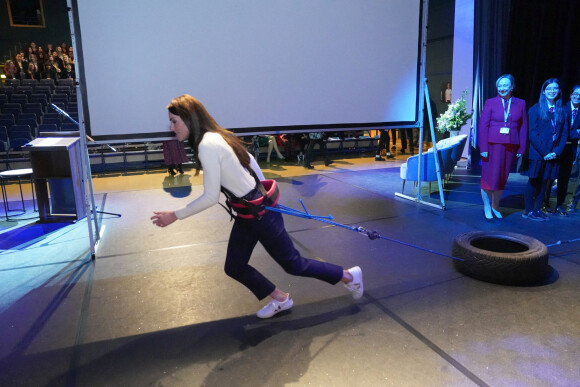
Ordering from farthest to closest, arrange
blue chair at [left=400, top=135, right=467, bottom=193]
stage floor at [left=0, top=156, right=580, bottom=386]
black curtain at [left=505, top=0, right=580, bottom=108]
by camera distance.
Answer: black curtain at [left=505, top=0, right=580, bottom=108]
blue chair at [left=400, top=135, right=467, bottom=193]
stage floor at [left=0, top=156, right=580, bottom=386]

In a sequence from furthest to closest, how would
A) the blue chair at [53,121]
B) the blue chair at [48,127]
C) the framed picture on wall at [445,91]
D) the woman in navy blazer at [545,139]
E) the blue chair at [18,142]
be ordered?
1. the framed picture on wall at [445,91]
2. the blue chair at [53,121]
3. the blue chair at [48,127]
4. the blue chair at [18,142]
5. the woman in navy blazer at [545,139]

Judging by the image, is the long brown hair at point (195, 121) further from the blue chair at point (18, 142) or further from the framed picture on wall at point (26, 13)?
the framed picture on wall at point (26, 13)

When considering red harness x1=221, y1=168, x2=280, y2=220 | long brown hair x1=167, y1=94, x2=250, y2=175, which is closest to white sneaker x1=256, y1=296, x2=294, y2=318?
red harness x1=221, y1=168, x2=280, y2=220

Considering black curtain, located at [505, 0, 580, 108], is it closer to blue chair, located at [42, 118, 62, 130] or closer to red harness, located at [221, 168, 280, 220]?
red harness, located at [221, 168, 280, 220]

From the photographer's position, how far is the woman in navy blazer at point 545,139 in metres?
4.64

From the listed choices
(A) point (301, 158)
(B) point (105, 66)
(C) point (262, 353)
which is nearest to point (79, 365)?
(C) point (262, 353)

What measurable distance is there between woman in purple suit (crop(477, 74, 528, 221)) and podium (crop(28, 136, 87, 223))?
4908mm

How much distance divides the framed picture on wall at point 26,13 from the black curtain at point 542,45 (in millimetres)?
17371

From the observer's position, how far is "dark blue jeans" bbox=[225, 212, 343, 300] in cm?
241

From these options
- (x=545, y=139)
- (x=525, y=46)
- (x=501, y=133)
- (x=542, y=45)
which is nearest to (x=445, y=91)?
(x=525, y=46)

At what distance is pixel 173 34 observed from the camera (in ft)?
13.9

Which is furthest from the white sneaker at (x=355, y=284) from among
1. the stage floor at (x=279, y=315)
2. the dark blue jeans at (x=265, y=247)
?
the dark blue jeans at (x=265, y=247)

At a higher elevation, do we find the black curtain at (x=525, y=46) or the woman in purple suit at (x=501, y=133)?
the black curtain at (x=525, y=46)

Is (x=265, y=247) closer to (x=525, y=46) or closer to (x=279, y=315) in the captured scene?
(x=279, y=315)
